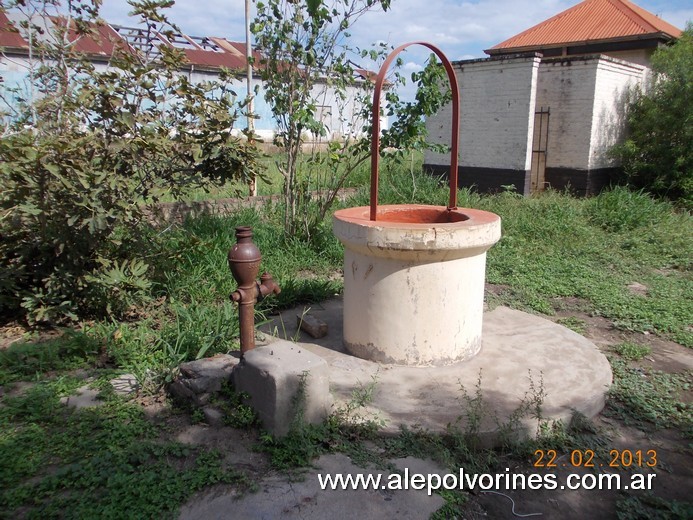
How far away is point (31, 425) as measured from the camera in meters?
2.90

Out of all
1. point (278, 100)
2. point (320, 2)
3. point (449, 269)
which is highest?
point (320, 2)

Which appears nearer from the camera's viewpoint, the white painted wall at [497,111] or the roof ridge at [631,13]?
the white painted wall at [497,111]

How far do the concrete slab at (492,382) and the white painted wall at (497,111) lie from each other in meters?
7.13

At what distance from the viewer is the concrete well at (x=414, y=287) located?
3301 millimetres

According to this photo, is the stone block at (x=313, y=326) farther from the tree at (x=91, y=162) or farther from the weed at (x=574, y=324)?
the weed at (x=574, y=324)

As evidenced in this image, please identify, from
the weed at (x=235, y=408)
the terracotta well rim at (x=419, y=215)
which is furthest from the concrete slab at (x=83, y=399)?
the terracotta well rim at (x=419, y=215)

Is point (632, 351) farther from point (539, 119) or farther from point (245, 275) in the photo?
point (539, 119)

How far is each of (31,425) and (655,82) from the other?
1241 centimetres

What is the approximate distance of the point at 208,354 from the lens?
11.6 ft

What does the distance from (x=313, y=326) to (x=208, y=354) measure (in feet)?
2.76

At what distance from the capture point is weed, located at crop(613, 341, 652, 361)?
404cm

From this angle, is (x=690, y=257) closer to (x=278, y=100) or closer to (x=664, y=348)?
(x=664, y=348)

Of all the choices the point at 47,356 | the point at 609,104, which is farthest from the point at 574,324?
the point at 609,104

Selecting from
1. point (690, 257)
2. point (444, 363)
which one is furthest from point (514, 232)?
point (444, 363)
